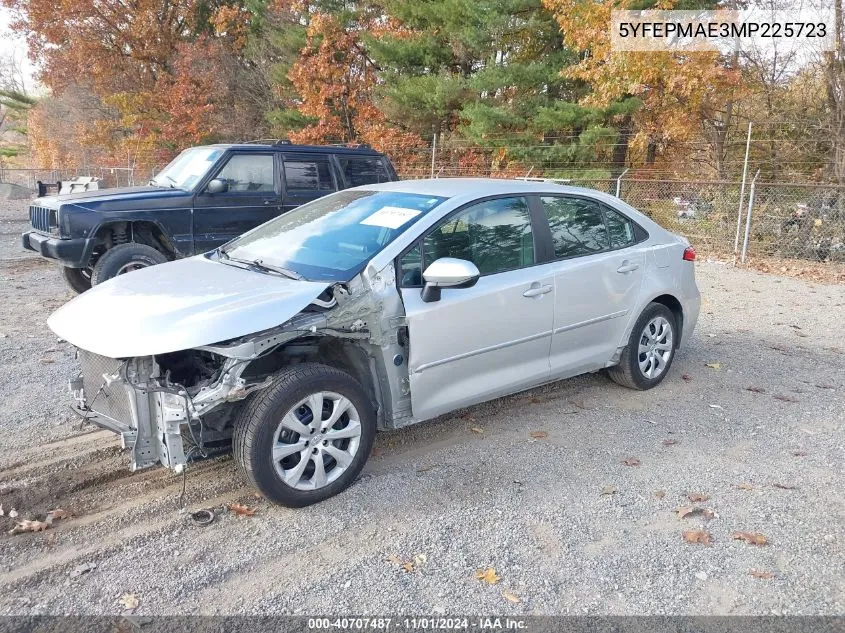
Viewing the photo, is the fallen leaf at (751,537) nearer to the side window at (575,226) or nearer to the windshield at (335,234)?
the side window at (575,226)

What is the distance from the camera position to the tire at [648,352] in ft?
17.1

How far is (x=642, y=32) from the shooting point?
46.2 feet

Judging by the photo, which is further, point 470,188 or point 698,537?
point 470,188

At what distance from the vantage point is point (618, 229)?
5.17 metres

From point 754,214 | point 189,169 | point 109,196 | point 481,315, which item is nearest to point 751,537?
point 481,315

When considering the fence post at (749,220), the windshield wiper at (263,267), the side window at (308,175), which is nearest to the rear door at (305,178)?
the side window at (308,175)

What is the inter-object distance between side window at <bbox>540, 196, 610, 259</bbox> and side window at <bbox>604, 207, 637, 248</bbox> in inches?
2.7

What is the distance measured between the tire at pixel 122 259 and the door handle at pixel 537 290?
5.01m

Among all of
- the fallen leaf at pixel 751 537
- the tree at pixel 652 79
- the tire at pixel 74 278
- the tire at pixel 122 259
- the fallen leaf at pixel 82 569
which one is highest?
the tree at pixel 652 79

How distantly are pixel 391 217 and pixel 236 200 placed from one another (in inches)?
191

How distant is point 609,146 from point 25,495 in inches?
599

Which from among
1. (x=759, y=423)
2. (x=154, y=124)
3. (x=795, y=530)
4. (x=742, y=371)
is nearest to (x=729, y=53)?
(x=742, y=371)

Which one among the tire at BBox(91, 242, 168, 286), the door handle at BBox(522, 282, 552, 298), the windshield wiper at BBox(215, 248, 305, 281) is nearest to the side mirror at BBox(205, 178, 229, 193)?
the tire at BBox(91, 242, 168, 286)

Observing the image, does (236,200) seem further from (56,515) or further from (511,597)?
(511,597)
